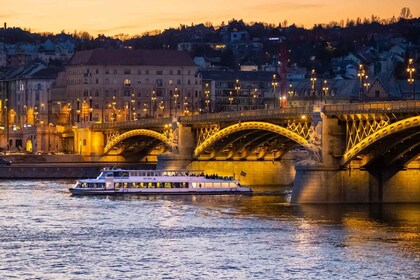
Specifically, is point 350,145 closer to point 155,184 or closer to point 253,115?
point 253,115

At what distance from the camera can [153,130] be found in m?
124

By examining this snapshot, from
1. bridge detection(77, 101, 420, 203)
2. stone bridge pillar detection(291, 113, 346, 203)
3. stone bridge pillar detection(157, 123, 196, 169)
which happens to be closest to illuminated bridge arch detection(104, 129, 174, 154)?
stone bridge pillar detection(157, 123, 196, 169)

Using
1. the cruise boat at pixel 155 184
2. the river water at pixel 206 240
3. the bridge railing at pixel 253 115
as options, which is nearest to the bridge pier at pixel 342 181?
the river water at pixel 206 240

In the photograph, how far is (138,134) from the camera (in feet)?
413

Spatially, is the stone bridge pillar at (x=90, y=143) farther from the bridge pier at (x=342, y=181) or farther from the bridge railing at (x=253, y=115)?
the bridge pier at (x=342, y=181)

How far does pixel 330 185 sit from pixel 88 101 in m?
116

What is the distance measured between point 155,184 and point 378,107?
27.6 meters

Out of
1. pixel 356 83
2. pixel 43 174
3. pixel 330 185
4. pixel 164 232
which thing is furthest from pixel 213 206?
pixel 356 83

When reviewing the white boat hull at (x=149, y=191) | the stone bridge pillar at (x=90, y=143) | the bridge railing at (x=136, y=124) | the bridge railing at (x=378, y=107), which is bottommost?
the white boat hull at (x=149, y=191)

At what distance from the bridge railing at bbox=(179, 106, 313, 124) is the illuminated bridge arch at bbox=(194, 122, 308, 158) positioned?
46 centimetres

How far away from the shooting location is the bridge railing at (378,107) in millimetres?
74812

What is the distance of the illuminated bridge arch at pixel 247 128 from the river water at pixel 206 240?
13.0 feet

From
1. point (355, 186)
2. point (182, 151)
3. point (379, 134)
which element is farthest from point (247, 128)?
point (379, 134)

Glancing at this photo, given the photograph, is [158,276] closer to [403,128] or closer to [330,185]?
[403,128]
